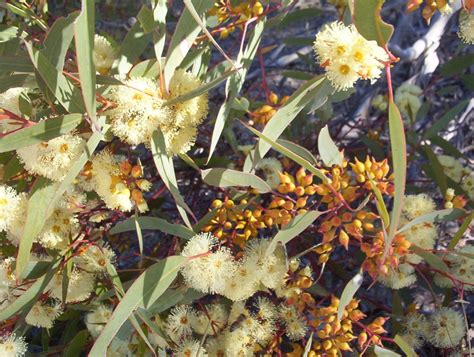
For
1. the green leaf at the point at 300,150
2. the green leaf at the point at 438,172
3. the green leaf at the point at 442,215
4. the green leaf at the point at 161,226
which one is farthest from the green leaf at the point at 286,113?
the green leaf at the point at 438,172

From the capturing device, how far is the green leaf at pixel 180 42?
134 cm

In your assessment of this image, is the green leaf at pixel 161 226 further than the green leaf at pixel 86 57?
Yes

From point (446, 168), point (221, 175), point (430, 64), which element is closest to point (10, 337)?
point (221, 175)

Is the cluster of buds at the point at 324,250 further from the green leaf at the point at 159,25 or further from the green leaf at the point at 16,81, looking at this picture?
the green leaf at the point at 16,81

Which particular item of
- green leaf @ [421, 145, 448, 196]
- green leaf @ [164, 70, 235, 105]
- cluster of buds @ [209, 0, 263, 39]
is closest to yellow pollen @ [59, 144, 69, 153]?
green leaf @ [164, 70, 235, 105]

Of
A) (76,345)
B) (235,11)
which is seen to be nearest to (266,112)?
(235,11)

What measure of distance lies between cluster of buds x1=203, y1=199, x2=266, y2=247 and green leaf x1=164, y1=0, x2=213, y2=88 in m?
0.46

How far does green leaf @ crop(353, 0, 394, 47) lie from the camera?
3.83ft

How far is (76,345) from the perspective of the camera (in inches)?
69.5

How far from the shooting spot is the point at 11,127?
1357 millimetres

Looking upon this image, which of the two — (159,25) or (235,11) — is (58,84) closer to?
(159,25)

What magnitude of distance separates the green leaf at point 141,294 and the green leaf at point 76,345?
0.49m

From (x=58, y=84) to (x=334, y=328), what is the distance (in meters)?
1.00

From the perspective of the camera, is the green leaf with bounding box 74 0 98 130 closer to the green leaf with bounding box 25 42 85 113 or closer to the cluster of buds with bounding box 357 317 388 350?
the green leaf with bounding box 25 42 85 113
